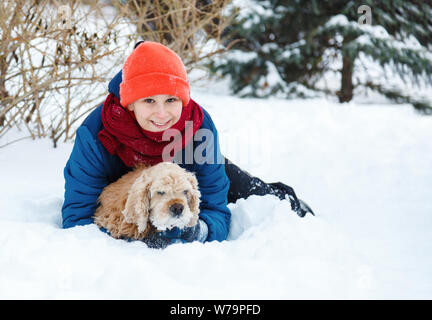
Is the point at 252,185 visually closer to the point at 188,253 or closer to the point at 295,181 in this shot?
the point at 188,253

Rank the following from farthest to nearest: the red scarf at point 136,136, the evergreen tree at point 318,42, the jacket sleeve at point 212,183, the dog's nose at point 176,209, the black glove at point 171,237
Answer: the evergreen tree at point 318,42
the jacket sleeve at point 212,183
the red scarf at point 136,136
the black glove at point 171,237
the dog's nose at point 176,209

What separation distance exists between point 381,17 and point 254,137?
5.07 m

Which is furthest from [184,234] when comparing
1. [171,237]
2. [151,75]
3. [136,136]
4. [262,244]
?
[151,75]

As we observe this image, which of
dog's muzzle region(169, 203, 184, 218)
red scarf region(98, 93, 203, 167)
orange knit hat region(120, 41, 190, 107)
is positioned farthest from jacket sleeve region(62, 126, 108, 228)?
dog's muzzle region(169, 203, 184, 218)

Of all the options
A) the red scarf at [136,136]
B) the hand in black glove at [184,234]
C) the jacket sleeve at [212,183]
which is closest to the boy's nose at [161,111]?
the red scarf at [136,136]

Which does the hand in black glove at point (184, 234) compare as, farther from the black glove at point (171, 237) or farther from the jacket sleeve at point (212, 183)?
the jacket sleeve at point (212, 183)

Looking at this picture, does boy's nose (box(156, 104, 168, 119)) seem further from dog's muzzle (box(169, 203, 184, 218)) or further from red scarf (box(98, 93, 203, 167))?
dog's muzzle (box(169, 203, 184, 218))

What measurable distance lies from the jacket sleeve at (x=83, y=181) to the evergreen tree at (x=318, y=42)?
23.5 ft

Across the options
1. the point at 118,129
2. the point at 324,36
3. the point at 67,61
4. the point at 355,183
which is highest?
the point at 67,61

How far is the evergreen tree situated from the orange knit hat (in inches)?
Answer: 276

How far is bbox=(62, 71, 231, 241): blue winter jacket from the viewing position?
8.79ft

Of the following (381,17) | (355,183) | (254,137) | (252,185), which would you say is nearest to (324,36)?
(381,17)

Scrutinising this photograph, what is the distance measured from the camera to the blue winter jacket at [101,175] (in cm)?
268
